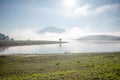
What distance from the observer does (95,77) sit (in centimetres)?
1791

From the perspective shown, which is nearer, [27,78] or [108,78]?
[108,78]

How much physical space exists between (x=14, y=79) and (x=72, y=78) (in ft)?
25.8

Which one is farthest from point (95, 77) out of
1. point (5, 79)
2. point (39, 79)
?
point (5, 79)

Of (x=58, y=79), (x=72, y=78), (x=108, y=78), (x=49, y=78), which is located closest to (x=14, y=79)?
(x=49, y=78)

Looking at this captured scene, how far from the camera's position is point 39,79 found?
58.5 ft

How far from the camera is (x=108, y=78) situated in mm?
17188

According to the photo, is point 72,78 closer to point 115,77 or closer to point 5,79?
point 115,77

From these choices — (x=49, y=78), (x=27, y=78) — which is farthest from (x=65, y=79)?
(x=27, y=78)

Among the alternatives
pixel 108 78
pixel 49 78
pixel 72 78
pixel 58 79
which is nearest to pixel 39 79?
pixel 49 78

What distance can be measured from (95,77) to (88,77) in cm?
92

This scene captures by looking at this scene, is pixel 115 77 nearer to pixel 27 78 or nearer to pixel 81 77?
pixel 81 77

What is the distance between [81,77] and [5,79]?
34.4 ft

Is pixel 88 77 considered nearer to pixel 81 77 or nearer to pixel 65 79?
pixel 81 77

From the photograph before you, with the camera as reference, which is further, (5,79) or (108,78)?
(5,79)
